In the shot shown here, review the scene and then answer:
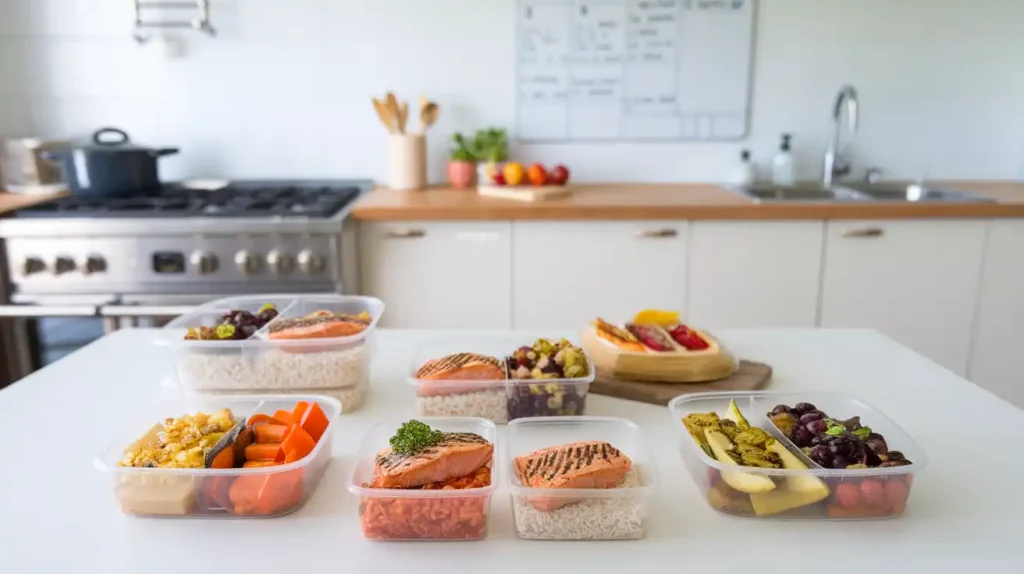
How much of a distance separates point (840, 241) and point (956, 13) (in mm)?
1212

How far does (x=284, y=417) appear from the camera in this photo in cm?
105

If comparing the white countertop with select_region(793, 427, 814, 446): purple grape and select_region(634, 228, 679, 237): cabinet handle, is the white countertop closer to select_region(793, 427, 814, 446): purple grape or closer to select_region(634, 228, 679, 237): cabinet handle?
select_region(793, 427, 814, 446): purple grape

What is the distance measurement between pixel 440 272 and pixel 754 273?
1077 millimetres

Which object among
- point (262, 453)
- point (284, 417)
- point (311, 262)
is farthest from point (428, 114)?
point (262, 453)

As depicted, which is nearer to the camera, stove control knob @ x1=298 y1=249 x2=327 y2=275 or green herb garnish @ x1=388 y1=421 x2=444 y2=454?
green herb garnish @ x1=388 y1=421 x2=444 y2=454

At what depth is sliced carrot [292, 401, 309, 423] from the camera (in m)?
1.05

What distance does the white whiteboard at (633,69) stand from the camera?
3.10m

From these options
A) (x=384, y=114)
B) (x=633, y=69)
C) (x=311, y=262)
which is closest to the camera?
(x=311, y=262)

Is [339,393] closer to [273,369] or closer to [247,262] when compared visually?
[273,369]

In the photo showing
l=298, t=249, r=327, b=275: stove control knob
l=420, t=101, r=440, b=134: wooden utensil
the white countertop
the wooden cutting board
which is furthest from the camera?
l=420, t=101, r=440, b=134: wooden utensil

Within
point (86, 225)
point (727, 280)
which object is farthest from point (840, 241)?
point (86, 225)

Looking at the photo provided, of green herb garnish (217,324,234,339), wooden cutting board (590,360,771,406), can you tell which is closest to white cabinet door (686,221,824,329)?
wooden cutting board (590,360,771,406)

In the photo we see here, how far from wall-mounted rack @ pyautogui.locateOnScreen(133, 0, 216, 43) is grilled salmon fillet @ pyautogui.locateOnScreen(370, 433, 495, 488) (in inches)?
106

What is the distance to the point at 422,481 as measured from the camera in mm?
885
